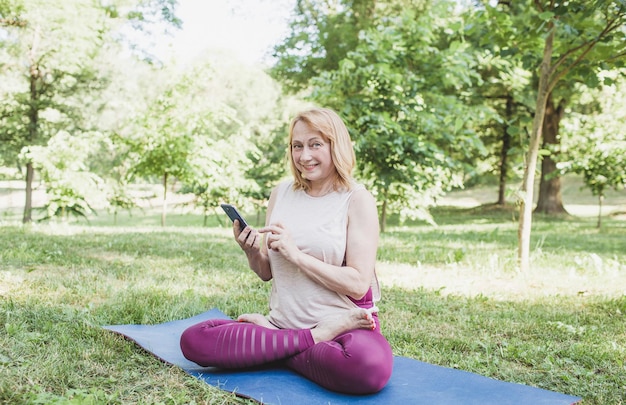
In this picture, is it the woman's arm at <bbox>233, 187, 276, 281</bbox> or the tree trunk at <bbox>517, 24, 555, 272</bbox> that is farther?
the tree trunk at <bbox>517, 24, 555, 272</bbox>

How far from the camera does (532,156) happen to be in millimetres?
5289

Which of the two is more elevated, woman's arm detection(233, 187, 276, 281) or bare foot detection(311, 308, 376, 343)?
woman's arm detection(233, 187, 276, 281)

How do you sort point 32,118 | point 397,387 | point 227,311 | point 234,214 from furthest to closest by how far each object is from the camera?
point 32,118
point 227,311
point 234,214
point 397,387

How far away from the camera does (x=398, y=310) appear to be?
4031 mm

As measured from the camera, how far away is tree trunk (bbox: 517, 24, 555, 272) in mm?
5238

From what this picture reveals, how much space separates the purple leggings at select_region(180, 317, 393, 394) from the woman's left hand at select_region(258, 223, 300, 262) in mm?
387

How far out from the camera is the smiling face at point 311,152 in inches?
106

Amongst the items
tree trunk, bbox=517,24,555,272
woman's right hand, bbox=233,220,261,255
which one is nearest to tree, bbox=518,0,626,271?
tree trunk, bbox=517,24,555,272

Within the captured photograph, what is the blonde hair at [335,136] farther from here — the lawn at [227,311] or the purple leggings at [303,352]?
the lawn at [227,311]

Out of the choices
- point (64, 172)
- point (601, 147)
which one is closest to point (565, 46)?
point (601, 147)

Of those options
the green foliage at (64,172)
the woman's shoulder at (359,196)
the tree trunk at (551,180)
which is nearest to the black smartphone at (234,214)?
the woman's shoulder at (359,196)

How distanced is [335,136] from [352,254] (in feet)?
1.95

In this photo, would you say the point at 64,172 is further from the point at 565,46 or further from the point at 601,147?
the point at 601,147

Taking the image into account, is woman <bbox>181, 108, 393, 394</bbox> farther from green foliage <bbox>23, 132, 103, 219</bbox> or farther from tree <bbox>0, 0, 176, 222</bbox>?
tree <bbox>0, 0, 176, 222</bbox>
